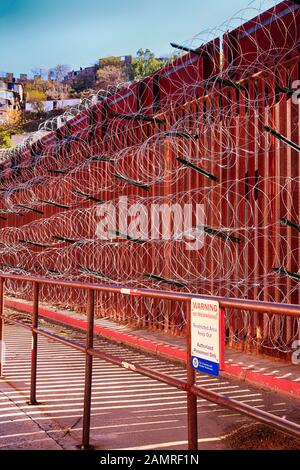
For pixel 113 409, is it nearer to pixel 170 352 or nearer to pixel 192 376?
pixel 192 376

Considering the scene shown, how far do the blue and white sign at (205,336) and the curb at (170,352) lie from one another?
88 cm

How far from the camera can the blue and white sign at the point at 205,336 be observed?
3.18 meters

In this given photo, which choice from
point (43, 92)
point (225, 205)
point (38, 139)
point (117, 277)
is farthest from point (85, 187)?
point (43, 92)

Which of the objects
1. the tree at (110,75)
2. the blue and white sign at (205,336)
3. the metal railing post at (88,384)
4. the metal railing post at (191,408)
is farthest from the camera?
the tree at (110,75)

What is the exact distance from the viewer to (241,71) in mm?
8898

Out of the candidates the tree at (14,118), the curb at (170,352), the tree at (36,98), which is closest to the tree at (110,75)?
the tree at (36,98)

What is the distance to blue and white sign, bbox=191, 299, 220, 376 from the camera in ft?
10.4

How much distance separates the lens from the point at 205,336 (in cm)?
329

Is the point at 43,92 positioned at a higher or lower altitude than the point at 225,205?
higher

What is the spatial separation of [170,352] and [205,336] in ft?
18.0

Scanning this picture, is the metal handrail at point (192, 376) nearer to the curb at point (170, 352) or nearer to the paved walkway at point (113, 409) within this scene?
the paved walkway at point (113, 409)

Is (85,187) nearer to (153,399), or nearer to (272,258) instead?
(272,258)

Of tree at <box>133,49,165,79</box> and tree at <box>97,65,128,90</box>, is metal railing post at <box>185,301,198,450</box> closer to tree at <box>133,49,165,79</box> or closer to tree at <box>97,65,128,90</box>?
tree at <box>133,49,165,79</box>
